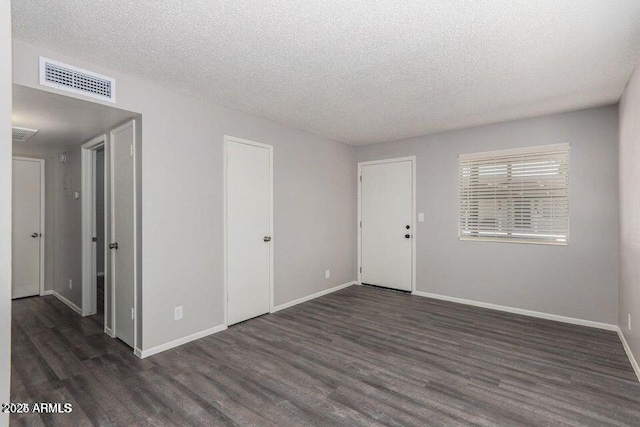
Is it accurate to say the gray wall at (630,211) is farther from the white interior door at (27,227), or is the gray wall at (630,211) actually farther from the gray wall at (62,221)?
the white interior door at (27,227)

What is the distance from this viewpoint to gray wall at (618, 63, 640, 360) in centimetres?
244

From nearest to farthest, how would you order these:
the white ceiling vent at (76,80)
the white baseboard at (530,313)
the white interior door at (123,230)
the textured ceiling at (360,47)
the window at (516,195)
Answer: the textured ceiling at (360,47), the white ceiling vent at (76,80), the white interior door at (123,230), the white baseboard at (530,313), the window at (516,195)

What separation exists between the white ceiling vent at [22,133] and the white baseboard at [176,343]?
2640 mm

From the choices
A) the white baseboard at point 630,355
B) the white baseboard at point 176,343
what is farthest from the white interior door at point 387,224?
the white baseboard at point 176,343

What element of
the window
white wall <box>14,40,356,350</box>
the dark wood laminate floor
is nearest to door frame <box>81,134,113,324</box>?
the dark wood laminate floor

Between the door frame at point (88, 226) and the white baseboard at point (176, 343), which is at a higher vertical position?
the door frame at point (88, 226)

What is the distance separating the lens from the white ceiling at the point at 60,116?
2.44 m

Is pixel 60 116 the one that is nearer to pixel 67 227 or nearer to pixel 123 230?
pixel 123 230

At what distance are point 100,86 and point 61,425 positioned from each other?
239cm

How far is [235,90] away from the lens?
3010 millimetres

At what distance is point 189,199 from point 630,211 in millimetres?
3947

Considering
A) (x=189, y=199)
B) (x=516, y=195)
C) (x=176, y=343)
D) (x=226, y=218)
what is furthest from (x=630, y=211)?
(x=176, y=343)

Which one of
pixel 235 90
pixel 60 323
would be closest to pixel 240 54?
pixel 235 90

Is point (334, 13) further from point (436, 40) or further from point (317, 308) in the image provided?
point (317, 308)
